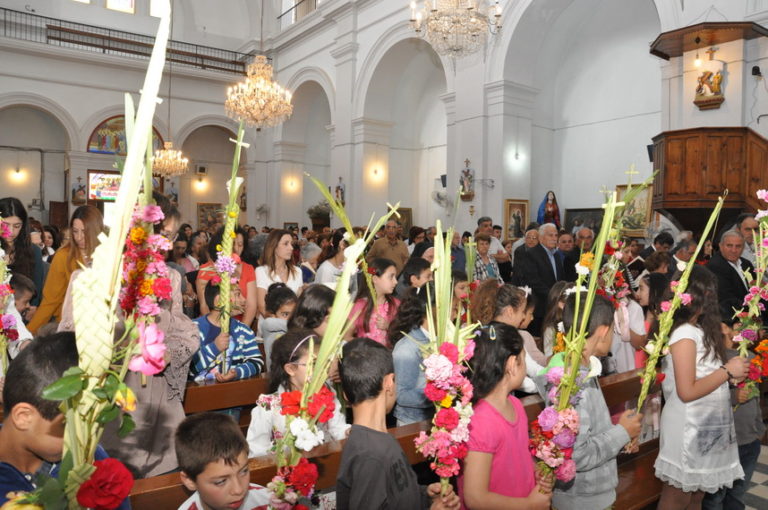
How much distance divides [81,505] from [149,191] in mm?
634

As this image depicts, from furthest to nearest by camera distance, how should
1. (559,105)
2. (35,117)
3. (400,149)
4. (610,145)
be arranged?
1. (35,117)
2. (400,149)
3. (559,105)
4. (610,145)

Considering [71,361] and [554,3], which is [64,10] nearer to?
[554,3]

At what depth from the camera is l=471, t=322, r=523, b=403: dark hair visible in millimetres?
2051

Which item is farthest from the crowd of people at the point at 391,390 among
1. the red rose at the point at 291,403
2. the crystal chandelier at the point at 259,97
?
the crystal chandelier at the point at 259,97

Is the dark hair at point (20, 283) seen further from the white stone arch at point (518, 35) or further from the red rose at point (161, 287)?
the white stone arch at point (518, 35)

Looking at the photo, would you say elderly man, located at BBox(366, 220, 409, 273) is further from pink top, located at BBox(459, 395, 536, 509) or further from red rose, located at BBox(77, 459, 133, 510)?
red rose, located at BBox(77, 459, 133, 510)

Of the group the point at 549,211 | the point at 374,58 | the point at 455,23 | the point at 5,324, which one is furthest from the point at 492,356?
the point at 374,58

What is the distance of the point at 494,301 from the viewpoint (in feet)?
11.4

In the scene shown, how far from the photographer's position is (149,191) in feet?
4.02

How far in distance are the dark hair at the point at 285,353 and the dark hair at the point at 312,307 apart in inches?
28.5

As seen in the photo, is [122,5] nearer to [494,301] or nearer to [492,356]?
[494,301]

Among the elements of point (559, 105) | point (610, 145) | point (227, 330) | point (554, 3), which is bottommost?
point (227, 330)

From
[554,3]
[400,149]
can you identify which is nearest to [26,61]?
[400,149]

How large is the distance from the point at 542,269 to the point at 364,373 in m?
4.60
